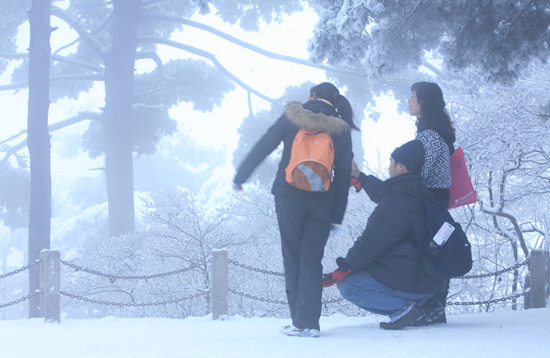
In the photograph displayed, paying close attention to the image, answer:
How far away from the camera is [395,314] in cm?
404

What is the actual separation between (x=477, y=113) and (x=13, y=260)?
45.6 metres

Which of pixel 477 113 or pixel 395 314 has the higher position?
pixel 477 113

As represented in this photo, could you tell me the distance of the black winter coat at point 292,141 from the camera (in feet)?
12.7

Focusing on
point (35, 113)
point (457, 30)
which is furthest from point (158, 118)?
point (457, 30)

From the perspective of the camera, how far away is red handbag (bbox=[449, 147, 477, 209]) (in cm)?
427

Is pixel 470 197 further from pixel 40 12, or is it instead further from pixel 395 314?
pixel 40 12

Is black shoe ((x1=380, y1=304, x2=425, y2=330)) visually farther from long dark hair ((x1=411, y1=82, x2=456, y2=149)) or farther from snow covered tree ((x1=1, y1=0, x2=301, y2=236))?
snow covered tree ((x1=1, y1=0, x2=301, y2=236))

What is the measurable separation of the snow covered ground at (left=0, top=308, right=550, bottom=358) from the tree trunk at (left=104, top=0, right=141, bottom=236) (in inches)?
541

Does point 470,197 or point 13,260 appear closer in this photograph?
point 470,197

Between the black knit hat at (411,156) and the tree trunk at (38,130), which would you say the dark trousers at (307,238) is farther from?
the tree trunk at (38,130)

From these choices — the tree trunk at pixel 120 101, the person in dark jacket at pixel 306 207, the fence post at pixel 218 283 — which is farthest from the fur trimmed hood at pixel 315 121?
the tree trunk at pixel 120 101

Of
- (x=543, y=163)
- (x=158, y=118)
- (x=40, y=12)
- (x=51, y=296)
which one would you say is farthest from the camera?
(x=158, y=118)

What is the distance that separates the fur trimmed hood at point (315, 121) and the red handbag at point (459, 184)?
90 cm

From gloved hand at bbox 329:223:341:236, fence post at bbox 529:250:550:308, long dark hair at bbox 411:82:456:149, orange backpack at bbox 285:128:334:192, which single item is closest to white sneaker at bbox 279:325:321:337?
gloved hand at bbox 329:223:341:236
